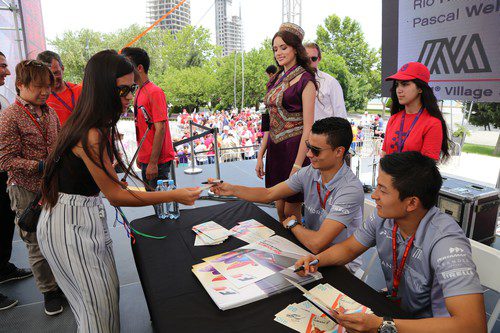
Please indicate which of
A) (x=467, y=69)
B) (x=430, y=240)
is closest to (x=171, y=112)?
(x=467, y=69)

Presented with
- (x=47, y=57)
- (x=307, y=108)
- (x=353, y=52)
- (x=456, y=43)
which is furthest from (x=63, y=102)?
(x=353, y=52)

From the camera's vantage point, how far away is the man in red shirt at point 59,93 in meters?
2.73

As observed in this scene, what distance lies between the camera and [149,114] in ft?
8.91

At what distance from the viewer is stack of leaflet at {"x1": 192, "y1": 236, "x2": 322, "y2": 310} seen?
1.08 m

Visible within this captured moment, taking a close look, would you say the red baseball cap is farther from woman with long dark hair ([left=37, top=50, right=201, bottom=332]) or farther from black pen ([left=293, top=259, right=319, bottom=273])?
woman with long dark hair ([left=37, top=50, right=201, bottom=332])

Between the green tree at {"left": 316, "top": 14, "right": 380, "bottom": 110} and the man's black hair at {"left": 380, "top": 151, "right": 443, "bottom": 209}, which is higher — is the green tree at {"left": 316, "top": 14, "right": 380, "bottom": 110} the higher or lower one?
the higher one

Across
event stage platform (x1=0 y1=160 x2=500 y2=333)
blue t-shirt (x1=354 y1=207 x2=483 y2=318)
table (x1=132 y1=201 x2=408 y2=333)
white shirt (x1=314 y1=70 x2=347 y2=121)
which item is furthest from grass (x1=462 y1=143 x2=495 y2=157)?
table (x1=132 y1=201 x2=408 y2=333)

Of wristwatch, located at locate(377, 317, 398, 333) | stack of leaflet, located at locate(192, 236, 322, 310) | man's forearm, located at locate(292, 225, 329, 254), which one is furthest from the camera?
man's forearm, located at locate(292, 225, 329, 254)

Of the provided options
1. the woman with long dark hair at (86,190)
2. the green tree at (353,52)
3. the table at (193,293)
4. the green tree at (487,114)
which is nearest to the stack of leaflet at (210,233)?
the table at (193,293)

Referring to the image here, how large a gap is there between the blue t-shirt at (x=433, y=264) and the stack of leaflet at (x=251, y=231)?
0.53 metres

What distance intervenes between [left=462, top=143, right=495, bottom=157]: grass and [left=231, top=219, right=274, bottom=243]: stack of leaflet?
1111 centimetres

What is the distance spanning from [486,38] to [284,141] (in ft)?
8.65

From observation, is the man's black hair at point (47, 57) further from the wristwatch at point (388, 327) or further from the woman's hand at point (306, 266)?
the wristwatch at point (388, 327)

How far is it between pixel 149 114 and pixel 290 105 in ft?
3.99
